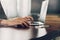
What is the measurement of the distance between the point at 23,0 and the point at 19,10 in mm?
261

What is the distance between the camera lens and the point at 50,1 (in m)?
3.36

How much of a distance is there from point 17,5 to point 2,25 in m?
1.20

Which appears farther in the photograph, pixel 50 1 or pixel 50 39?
pixel 50 1

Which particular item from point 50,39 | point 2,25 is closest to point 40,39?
point 50,39

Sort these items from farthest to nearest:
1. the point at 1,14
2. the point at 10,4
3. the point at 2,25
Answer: the point at 1,14
the point at 10,4
the point at 2,25

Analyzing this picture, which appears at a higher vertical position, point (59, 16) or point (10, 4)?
point (10, 4)

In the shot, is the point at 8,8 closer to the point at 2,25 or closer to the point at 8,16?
the point at 8,16

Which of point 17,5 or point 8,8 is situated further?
point 17,5

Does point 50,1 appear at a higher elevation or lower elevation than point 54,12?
higher

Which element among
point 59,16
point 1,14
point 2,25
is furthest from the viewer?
point 59,16

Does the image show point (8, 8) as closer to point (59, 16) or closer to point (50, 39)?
point (59, 16)

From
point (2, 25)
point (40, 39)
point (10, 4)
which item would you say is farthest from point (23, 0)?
point (40, 39)

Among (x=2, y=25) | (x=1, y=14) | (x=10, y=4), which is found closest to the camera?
(x=2, y=25)

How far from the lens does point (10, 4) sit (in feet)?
7.87
